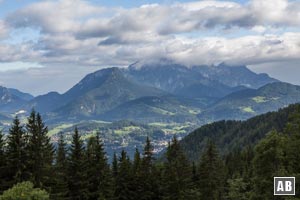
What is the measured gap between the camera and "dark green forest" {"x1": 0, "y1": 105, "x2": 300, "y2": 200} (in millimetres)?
40438

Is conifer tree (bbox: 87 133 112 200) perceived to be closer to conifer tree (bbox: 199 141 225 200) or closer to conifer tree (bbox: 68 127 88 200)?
conifer tree (bbox: 68 127 88 200)

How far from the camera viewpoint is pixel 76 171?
55.3 metres

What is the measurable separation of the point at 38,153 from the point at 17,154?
219 cm

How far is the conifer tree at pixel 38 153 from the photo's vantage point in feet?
155

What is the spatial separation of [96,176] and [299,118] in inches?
1134

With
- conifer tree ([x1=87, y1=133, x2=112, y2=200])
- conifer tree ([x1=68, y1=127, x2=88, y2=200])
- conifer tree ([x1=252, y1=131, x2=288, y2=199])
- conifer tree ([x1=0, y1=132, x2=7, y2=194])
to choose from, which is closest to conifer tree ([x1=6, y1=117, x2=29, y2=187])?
conifer tree ([x1=0, y1=132, x2=7, y2=194])

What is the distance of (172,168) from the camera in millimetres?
68000

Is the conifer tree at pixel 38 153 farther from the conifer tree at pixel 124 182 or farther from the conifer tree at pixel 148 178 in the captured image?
the conifer tree at pixel 148 178

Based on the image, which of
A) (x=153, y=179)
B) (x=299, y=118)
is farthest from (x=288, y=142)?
(x=153, y=179)

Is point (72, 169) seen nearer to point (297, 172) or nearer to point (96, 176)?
point (96, 176)

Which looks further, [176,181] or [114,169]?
[114,169]

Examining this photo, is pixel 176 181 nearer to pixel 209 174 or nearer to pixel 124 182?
pixel 124 182

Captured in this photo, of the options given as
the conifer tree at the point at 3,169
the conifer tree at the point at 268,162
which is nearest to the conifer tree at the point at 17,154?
the conifer tree at the point at 3,169

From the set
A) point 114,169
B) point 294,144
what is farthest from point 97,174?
point 294,144
